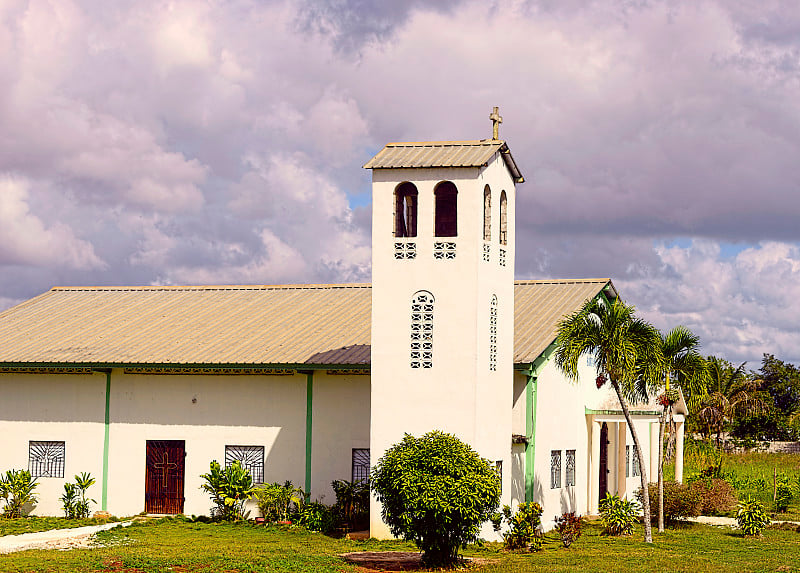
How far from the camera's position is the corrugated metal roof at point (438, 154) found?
2291cm

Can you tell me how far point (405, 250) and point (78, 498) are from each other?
451 inches

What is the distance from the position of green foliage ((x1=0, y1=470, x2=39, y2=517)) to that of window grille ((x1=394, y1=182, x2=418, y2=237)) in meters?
12.3

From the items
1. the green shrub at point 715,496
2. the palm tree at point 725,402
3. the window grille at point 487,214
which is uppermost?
the window grille at point 487,214

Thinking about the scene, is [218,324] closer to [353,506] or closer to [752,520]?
[353,506]

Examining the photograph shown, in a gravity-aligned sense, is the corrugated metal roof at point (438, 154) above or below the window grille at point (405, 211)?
above

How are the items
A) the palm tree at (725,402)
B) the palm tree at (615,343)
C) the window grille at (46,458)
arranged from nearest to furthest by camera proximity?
the palm tree at (615,343) → the window grille at (46,458) → the palm tree at (725,402)

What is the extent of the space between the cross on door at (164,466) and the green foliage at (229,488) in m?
1.23

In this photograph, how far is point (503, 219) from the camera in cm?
2425

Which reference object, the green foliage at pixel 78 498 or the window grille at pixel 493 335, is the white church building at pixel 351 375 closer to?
the window grille at pixel 493 335

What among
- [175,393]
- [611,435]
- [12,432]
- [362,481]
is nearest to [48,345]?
[12,432]

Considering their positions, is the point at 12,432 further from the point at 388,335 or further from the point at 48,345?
the point at 388,335

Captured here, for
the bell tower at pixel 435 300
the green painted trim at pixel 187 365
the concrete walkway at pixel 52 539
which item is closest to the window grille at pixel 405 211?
the bell tower at pixel 435 300

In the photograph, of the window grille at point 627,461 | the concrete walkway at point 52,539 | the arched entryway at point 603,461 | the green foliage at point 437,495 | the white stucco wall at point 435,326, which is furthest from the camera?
the window grille at point 627,461

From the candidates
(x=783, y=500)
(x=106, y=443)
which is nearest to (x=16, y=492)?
(x=106, y=443)
